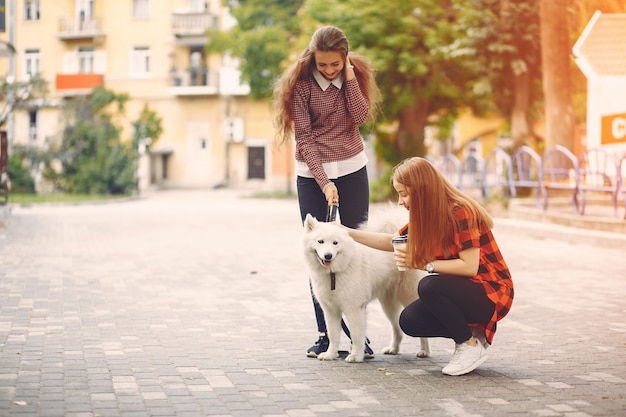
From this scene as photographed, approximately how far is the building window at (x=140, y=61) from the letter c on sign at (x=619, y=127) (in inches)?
1527

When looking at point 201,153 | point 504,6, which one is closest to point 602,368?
point 504,6

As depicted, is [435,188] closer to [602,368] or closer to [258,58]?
[602,368]

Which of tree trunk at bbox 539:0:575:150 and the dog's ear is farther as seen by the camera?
tree trunk at bbox 539:0:575:150

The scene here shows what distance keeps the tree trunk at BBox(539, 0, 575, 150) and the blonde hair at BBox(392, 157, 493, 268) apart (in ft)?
57.1

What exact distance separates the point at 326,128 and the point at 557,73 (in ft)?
56.5

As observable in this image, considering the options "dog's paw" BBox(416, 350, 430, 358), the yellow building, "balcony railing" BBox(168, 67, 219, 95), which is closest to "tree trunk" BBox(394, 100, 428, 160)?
the yellow building

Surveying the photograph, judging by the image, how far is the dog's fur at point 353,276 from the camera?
652 centimetres

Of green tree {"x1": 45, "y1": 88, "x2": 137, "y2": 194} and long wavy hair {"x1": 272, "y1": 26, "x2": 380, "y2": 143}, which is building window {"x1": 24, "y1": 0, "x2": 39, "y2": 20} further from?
long wavy hair {"x1": 272, "y1": 26, "x2": 380, "y2": 143}

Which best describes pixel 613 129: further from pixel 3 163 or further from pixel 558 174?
pixel 3 163

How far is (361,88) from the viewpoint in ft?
23.5

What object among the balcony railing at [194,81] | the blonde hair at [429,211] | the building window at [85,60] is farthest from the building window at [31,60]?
the blonde hair at [429,211]

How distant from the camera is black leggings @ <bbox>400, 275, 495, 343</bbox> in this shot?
20.4 feet

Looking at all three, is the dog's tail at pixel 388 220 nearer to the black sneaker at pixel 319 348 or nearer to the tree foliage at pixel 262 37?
the black sneaker at pixel 319 348

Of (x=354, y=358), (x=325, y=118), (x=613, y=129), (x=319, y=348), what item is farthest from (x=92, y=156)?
(x=354, y=358)
